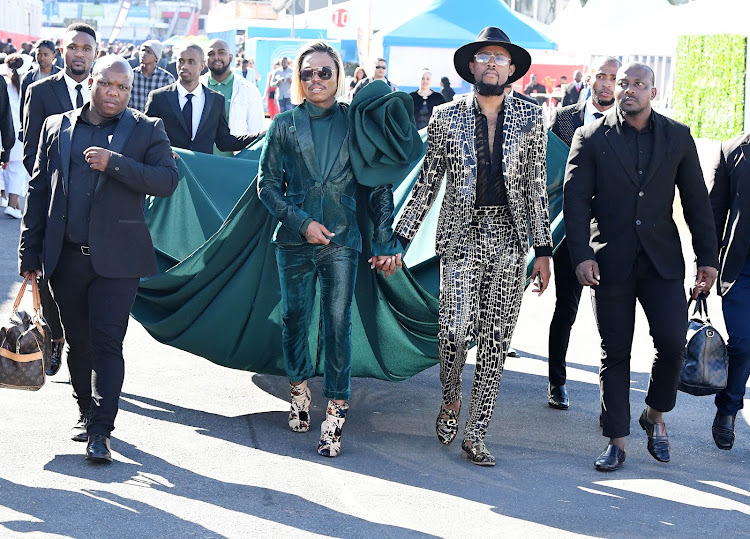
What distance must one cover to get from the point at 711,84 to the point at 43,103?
14.0 m

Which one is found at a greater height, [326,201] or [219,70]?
[219,70]

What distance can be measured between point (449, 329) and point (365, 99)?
4.15 ft

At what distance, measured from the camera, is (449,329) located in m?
5.95

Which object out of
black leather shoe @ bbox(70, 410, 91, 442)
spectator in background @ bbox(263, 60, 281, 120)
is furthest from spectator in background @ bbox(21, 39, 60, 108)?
spectator in background @ bbox(263, 60, 281, 120)

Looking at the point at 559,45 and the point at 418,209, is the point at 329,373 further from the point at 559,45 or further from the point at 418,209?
the point at 559,45

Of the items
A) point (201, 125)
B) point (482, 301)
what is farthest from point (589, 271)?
point (201, 125)

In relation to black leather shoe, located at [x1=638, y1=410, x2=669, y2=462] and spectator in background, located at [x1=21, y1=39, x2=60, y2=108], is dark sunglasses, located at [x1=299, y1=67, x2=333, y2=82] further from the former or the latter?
spectator in background, located at [x1=21, y1=39, x2=60, y2=108]

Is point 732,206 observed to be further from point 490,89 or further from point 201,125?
point 201,125

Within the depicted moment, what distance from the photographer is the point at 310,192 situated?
607 cm

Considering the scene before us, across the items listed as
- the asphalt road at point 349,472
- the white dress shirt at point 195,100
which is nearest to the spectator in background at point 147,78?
the white dress shirt at point 195,100

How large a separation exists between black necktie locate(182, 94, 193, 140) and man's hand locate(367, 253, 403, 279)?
3.40 m

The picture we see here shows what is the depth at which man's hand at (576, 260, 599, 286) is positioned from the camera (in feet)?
19.2

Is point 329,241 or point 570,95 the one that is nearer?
point 329,241

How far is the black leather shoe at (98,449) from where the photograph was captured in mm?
5634
